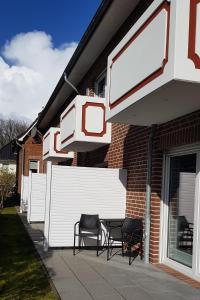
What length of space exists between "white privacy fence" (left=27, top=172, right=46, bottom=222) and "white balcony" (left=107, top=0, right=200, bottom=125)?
26.6 feet

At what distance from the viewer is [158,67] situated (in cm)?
502

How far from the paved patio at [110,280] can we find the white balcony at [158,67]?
2587mm

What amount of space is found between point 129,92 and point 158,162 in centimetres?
207

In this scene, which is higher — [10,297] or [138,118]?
[138,118]

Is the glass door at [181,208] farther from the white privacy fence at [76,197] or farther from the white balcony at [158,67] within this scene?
the white privacy fence at [76,197]

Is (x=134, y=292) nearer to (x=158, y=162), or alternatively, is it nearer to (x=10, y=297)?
(x=10, y=297)

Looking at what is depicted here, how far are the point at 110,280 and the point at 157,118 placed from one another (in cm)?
274

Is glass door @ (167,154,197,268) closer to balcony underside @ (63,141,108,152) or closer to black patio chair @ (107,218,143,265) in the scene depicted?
Answer: black patio chair @ (107,218,143,265)

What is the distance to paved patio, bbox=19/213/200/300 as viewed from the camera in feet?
18.4

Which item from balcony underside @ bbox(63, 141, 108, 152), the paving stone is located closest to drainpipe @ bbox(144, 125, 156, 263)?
the paving stone

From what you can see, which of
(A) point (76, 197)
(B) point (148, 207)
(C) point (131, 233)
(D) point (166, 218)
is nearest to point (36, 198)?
(A) point (76, 197)

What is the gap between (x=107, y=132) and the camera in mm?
10477

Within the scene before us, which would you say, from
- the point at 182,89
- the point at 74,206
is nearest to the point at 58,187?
the point at 74,206

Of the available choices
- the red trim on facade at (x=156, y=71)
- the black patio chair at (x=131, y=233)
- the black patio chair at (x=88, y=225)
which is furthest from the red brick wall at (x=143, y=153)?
the red trim on facade at (x=156, y=71)
